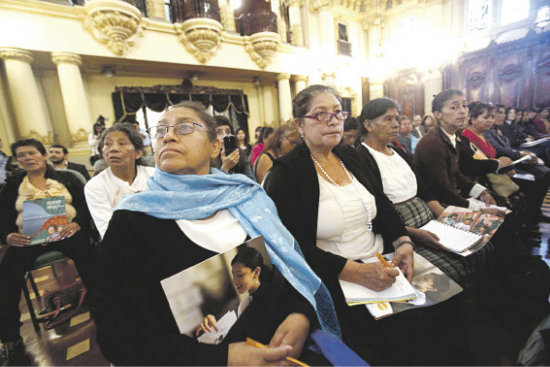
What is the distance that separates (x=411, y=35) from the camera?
37.8 feet

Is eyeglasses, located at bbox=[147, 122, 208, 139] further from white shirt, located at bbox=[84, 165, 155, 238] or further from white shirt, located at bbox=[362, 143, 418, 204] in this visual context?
white shirt, located at bbox=[362, 143, 418, 204]

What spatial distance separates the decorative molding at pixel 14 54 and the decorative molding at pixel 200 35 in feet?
11.1

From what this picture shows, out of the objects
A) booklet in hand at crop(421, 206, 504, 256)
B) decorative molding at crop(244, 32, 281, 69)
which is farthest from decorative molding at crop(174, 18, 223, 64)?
booklet in hand at crop(421, 206, 504, 256)

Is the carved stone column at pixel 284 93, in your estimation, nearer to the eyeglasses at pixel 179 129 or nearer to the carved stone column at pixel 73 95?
the carved stone column at pixel 73 95

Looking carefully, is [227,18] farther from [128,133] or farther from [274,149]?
[128,133]

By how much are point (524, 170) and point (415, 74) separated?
9827 mm

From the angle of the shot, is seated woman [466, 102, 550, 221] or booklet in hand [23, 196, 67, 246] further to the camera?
seated woman [466, 102, 550, 221]

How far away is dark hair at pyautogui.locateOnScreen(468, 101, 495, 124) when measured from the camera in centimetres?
275

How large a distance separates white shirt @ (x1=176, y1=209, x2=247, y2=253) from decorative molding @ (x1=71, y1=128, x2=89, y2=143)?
6569 mm

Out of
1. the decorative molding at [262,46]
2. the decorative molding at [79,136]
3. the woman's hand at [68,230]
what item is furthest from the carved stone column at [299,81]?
the woman's hand at [68,230]

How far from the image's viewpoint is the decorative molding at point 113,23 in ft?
18.0

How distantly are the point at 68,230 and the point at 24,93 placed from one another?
5.13 m

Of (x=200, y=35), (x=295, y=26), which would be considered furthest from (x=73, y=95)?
(x=295, y=26)

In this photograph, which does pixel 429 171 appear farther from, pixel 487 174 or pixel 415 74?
pixel 415 74
